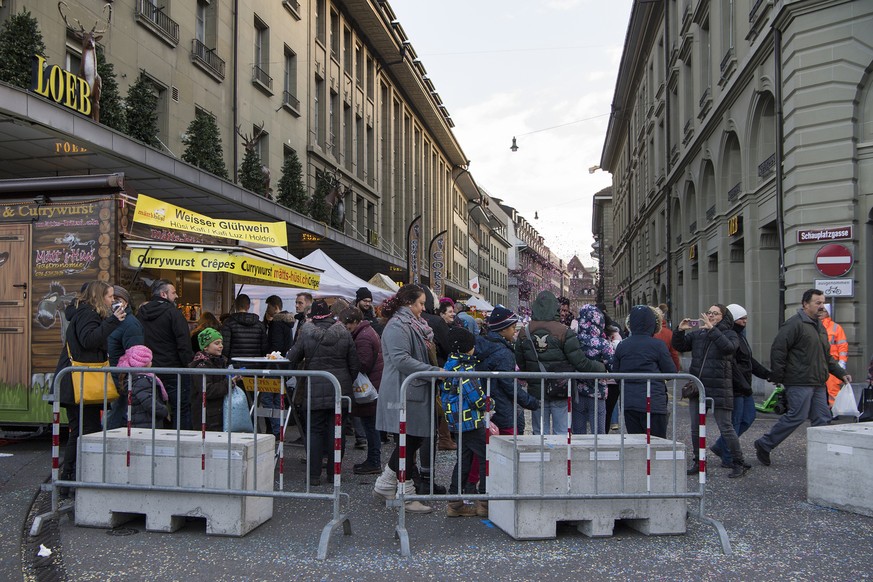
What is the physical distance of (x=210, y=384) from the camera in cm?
718

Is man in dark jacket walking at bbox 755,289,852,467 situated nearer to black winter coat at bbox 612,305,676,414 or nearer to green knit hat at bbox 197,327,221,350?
black winter coat at bbox 612,305,676,414

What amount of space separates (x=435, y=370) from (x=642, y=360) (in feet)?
7.74

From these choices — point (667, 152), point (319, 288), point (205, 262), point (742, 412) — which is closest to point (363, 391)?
point (205, 262)

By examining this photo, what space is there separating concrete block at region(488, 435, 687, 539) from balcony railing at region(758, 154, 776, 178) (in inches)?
511

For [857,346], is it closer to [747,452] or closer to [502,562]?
[747,452]

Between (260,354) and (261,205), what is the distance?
788 cm

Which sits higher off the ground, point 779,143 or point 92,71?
point 92,71

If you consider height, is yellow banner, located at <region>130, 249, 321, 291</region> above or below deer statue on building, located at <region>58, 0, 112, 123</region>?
below

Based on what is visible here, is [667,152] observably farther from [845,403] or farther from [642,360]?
[642,360]

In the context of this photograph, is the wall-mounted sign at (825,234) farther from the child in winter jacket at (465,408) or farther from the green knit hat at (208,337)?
the green knit hat at (208,337)

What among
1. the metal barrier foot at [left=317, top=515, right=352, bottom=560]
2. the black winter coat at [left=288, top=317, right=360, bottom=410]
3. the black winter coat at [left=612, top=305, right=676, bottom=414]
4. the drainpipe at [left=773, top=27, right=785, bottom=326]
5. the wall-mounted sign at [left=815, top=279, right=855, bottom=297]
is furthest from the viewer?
the drainpipe at [left=773, top=27, right=785, bottom=326]

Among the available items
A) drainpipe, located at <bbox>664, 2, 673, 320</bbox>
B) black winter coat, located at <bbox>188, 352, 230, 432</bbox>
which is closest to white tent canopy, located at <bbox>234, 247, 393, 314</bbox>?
black winter coat, located at <bbox>188, 352, 230, 432</bbox>

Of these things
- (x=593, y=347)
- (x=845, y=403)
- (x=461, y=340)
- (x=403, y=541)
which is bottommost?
(x=403, y=541)

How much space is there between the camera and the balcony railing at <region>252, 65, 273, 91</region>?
21.8 metres
